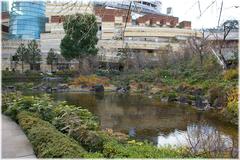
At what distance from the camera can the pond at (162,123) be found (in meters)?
6.74

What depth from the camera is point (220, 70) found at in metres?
16.2

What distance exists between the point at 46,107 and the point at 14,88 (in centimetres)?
1181

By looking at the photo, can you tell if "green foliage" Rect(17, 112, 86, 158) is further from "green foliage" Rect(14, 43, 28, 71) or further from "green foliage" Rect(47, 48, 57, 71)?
"green foliage" Rect(47, 48, 57, 71)

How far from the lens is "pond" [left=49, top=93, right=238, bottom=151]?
6.74 m

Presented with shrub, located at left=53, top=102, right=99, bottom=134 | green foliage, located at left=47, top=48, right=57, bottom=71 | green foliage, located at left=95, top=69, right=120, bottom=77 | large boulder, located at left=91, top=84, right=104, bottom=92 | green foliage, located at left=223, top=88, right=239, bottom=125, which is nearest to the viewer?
shrub, located at left=53, top=102, right=99, bottom=134

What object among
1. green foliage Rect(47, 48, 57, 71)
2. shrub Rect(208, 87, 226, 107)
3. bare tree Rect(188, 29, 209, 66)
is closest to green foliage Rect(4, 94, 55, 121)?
shrub Rect(208, 87, 226, 107)

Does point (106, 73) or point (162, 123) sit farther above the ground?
point (106, 73)

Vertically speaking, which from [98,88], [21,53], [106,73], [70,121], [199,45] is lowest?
[98,88]

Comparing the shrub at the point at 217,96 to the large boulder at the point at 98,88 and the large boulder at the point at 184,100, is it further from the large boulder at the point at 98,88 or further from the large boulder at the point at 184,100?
the large boulder at the point at 98,88

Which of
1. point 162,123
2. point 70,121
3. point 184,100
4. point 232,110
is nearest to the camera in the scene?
point 70,121

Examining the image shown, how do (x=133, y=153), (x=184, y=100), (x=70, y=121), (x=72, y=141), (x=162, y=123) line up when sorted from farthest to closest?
(x=184, y=100), (x=162, y=123), (x=70, y=121), (x=72, y=141), (x=133, y=153)

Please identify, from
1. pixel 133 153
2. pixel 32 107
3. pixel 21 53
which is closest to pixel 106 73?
pixel 21 53

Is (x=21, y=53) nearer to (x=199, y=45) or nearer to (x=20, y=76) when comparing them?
(x=20, y=76)

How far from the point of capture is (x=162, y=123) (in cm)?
904
